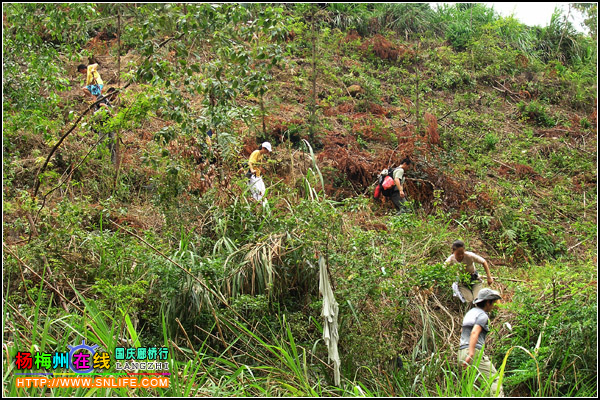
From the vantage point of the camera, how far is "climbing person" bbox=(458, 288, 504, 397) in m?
4.65

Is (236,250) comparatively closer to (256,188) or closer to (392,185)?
(256,188)

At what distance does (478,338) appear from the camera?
4812mm

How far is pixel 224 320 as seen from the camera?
5332mm

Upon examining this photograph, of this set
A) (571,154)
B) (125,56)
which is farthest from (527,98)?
(125,56)

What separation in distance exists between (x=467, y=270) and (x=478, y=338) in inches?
59.0

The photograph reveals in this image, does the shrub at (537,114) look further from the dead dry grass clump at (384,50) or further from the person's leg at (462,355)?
the person's leg at (462,355)

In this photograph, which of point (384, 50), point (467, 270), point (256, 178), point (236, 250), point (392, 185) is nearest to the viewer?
point (236, 250)

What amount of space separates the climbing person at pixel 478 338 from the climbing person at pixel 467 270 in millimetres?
926

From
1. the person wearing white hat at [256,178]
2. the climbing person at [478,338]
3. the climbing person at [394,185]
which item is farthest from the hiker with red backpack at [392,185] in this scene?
the climbing person at [478,338]

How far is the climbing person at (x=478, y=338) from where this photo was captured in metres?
4.65

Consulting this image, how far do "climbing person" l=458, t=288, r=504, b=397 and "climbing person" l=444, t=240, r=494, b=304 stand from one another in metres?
0.93

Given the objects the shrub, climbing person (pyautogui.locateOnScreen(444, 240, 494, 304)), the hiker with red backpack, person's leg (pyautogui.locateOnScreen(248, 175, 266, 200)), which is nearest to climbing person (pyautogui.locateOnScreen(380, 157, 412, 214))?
the hiker with red backpack

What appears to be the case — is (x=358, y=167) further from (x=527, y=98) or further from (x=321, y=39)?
(x=527, y=98)

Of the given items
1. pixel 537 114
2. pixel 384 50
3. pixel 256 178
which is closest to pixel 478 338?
pixel 256 178
